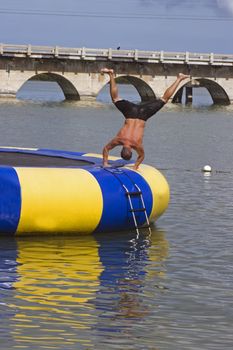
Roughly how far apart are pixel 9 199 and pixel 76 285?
3.10m

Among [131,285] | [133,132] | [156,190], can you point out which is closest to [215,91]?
[133,132]

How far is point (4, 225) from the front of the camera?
1512 cm

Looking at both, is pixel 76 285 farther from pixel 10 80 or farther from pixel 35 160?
pixel 10 80

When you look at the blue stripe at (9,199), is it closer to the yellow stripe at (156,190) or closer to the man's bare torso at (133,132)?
the yellow stripe at (156,190)

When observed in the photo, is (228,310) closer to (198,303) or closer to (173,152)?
(198,303)

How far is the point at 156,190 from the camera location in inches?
666

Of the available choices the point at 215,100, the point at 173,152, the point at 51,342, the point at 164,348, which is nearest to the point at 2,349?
the point at 51,342

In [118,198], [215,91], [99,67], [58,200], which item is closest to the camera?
[58,200]

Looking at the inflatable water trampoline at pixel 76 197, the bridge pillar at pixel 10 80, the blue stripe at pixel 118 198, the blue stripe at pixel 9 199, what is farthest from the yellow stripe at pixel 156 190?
the bridge pillar at pixel 10 80

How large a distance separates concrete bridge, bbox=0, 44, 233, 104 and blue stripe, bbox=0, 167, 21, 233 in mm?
61661

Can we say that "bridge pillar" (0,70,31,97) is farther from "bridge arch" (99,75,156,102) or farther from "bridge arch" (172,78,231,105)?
"bridge arch" (172,78,231,105)

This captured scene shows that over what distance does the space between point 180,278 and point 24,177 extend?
11.0 ft

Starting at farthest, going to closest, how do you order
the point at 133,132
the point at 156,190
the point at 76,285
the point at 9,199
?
the point at 133,132, the point at 156,190, the point at 9,199, the point at 76,285

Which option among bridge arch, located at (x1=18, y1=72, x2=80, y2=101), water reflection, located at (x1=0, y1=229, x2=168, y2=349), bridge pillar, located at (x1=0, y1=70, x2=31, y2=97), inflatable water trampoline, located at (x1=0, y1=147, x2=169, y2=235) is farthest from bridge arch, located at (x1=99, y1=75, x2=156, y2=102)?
water reflection, located at (x1=0, y1=229, x2=168, y2=349)
